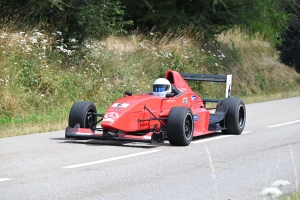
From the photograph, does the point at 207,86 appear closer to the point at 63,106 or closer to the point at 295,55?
the point at 63,106

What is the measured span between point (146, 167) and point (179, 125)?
1.95 m

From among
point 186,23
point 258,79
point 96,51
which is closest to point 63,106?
point 96,51

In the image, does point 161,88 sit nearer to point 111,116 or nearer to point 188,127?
point 188,127

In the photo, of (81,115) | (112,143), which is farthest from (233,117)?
(81,115)

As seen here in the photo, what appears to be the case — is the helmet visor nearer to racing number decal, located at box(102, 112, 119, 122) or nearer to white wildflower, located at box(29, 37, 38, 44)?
racing number decal, located at box(102, 112, 119, 122)

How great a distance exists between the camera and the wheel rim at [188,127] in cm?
1243

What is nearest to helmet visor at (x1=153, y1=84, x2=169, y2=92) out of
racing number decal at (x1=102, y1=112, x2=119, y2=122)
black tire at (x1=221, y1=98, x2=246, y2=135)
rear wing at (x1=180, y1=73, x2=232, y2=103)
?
racing number decal at (x1=102, y1=112, x2=119, y2=122)

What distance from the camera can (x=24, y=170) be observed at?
9641 millimetres

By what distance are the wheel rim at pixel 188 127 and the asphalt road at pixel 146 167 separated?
0.20 meters

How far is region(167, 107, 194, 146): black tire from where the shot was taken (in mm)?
11930

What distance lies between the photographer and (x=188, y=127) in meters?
12.5

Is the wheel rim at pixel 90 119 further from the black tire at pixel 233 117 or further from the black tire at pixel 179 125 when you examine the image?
the black tire at pixel 233 117

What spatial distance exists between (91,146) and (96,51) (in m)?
10.7

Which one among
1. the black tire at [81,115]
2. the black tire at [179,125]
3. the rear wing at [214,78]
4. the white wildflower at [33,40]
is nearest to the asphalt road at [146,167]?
the black tire at [179,125]
